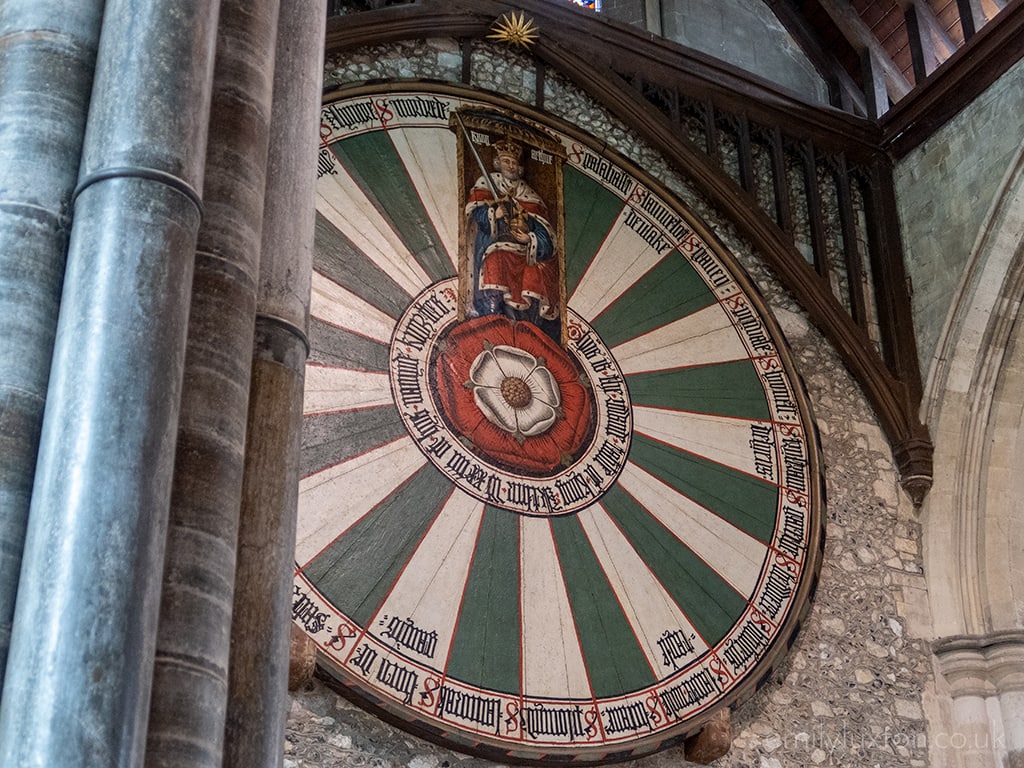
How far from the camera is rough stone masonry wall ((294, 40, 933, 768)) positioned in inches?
214

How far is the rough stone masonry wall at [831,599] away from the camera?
5.43 m

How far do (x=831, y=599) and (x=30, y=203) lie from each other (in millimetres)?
4290

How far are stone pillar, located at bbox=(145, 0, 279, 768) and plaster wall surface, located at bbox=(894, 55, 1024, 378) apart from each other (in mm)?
4503

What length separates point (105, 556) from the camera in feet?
6.83

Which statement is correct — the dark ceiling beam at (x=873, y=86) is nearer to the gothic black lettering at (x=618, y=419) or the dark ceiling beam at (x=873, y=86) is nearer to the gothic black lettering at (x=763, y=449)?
the gothic black lettering at (x=763, y=449)

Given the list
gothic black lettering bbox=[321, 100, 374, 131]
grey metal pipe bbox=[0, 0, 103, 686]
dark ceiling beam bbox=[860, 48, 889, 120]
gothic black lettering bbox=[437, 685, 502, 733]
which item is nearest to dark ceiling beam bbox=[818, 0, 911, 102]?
dark ceiling beam bbox=[860, 48, 889, 120]

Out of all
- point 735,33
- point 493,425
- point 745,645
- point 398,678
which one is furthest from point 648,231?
point 398,678

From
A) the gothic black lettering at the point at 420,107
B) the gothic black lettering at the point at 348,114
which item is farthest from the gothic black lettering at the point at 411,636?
the gothic black lettering at the point at 420,107

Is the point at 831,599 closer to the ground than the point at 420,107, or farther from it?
closer to the ground

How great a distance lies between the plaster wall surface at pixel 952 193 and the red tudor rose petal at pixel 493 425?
188 centimetres

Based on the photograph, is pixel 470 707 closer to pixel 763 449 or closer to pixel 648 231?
pixel 763 449

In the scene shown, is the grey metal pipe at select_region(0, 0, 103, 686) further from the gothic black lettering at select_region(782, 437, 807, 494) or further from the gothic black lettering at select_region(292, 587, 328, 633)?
the gothic black lettering at select_region(782, 437, 807, 494)

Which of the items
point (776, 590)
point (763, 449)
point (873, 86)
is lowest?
point (776, 590)

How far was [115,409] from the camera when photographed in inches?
86.4
